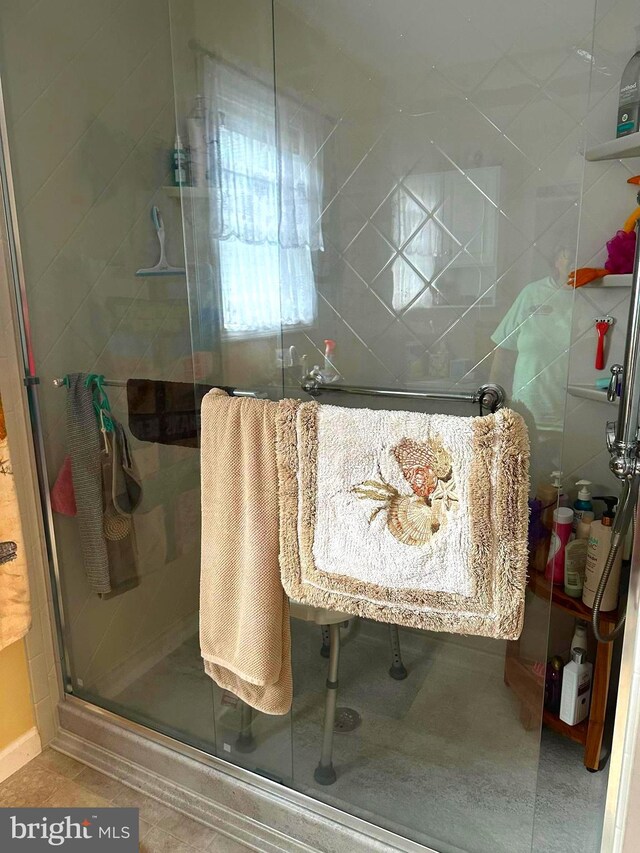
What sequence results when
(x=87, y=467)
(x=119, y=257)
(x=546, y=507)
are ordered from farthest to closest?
(x=87, y=467)
(x=119, y=257)
(x=546, y=507)

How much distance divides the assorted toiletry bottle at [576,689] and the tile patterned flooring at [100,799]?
84cm

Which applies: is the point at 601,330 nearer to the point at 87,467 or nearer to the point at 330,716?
the point at 330,716

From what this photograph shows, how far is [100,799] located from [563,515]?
4.51 ft

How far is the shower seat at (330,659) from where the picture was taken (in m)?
1.40

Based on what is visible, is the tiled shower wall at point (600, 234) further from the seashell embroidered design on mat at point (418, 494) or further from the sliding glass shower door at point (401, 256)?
the seashell embroidered design on mat at point (418, 494)

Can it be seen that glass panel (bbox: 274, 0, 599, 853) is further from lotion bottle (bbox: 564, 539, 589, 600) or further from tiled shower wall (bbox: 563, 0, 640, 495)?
lotion bottle (bbox: 564, 539, 589, 600)

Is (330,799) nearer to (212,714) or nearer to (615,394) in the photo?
(212,714)

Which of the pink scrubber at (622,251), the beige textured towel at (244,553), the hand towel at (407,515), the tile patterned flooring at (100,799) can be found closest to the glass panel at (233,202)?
the beige textured towel at (244,553)

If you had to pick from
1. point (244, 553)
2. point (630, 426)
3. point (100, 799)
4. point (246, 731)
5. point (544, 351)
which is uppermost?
point (544, 351)

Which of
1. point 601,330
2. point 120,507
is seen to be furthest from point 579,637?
point 120,507

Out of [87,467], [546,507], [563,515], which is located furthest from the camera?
[87,467]

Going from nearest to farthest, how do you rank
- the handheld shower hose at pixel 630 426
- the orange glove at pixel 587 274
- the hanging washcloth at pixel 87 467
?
the handheld shower hose at pixel 630 426, the orange glove at pixel 587 274, the hanging washcloth at pixel 87 467

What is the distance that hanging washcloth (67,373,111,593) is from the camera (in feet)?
5.49

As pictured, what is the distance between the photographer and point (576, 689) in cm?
156
